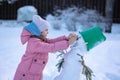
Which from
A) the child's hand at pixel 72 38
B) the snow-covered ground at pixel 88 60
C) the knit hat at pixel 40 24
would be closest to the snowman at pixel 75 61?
the child's hand at pixel 72 38

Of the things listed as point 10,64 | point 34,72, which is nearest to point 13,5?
point 10,64

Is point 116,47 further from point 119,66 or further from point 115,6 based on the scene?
point 115,6

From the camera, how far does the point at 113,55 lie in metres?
7.24

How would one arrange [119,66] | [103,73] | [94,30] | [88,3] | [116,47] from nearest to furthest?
[94,30] < [103,73] < [119,66] < [116,47] < [88,3]

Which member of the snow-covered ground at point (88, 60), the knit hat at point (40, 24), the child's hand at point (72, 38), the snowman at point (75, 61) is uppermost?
the knit hat at point (40, 24)

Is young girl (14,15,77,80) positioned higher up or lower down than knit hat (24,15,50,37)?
lower down

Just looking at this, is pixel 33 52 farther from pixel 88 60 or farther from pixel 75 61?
pixel 88 60

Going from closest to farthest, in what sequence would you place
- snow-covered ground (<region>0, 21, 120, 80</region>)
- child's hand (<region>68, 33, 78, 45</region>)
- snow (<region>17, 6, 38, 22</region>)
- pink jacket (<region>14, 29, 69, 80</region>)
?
child's hand (<region>68, 33, 78, 45</region>), pink jacket (<region>14, 29, 69, 80</region>), snow-covered ground (<region>0, 21, 120, 80</region>), snow (<region>17, 6, 38, 22</region>)

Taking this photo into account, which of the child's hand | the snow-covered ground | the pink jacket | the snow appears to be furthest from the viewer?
the snow

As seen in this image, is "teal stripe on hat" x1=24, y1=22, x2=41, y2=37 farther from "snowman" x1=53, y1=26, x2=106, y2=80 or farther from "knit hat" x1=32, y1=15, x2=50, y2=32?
"snowman" x1=53, y1=26, x2=106, y2=80

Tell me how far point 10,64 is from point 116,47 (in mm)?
2891

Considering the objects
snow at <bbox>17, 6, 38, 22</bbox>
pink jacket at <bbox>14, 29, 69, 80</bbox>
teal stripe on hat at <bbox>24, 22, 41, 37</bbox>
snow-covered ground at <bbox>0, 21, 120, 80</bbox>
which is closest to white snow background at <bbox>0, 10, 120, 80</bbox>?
snow-covered ground at <bbox>0, 21, 120, 80</bbox>

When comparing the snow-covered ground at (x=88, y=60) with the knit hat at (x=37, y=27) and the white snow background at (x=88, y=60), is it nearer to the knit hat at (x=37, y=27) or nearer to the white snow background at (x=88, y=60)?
the white snow background at (x=88, y=60)

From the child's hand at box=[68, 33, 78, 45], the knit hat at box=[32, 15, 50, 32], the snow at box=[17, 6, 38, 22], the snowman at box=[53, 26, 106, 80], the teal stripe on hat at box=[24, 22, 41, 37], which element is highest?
the knit hat at box=[32, 15, 50, 32]
